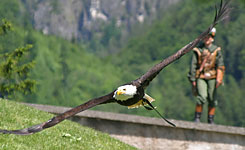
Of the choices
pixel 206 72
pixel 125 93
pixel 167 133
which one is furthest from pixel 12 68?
pixel 125 93

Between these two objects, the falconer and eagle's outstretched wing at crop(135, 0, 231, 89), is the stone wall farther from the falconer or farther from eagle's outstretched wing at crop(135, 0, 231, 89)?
eagle's outstretched wing at crop(135, 0, 231, 89)

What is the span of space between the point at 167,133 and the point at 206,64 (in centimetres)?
238

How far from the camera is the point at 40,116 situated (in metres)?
12.1

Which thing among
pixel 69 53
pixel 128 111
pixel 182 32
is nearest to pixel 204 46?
pixel 128 111

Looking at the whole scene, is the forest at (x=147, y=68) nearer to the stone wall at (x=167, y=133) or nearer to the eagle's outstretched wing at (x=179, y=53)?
the stone wall at (x=167, y=133)

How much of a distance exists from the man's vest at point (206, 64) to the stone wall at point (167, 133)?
68.4 inches

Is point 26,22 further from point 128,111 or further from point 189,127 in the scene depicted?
point 189,127

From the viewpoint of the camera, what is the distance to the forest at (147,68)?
92.9 metres

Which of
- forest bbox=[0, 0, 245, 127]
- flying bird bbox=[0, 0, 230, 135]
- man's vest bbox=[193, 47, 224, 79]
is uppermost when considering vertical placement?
forest bbox=[0, 0, 245, 127]

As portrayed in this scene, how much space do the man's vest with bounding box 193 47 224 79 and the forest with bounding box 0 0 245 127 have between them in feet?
205

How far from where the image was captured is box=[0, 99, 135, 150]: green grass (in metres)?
9.76

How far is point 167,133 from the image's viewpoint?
1352cm

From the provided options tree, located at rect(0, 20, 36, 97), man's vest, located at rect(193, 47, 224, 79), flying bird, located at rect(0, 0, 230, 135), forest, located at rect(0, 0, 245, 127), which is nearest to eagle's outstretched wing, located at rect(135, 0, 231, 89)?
flying bird, located at rect(0, 0, 230, 135)

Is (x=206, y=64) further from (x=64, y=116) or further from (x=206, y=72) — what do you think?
(x=64, y=116)
